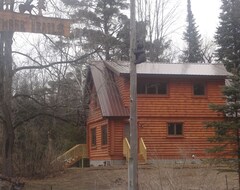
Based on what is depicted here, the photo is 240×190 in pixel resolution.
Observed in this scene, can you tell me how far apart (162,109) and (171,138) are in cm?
198

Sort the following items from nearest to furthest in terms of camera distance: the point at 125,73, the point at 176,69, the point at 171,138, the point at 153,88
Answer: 1. the point at 125,73
2. the point at 171,138
3. the point at 153,88
4. the point at 176,69

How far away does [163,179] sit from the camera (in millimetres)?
14734

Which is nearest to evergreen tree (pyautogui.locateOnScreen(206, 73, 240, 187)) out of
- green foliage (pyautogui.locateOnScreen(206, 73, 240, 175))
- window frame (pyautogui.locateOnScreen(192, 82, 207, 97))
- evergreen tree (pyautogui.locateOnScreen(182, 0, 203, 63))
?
green foliage (pyautogui.locateOnScreen(206, 73, 240, 175))

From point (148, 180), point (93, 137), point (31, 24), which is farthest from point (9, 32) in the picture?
point (93, 137)

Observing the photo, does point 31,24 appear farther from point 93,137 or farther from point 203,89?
point 93,137

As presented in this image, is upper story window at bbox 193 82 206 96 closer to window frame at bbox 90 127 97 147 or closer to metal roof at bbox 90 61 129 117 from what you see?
metal roof at bbox 90 61 129 117

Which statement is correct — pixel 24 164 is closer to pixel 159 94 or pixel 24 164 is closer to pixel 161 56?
pixel 159 94

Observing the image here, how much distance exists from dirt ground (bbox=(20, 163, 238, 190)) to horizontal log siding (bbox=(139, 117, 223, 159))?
5.56m

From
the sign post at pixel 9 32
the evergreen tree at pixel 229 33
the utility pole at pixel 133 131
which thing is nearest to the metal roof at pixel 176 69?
the sign post at pixel 9 32

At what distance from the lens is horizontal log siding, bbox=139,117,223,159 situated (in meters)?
31.0

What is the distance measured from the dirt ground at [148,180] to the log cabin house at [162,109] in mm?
5229

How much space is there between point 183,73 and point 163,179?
1742 centimetres

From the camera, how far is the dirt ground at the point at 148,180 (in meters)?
14.9

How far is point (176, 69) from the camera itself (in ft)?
107
